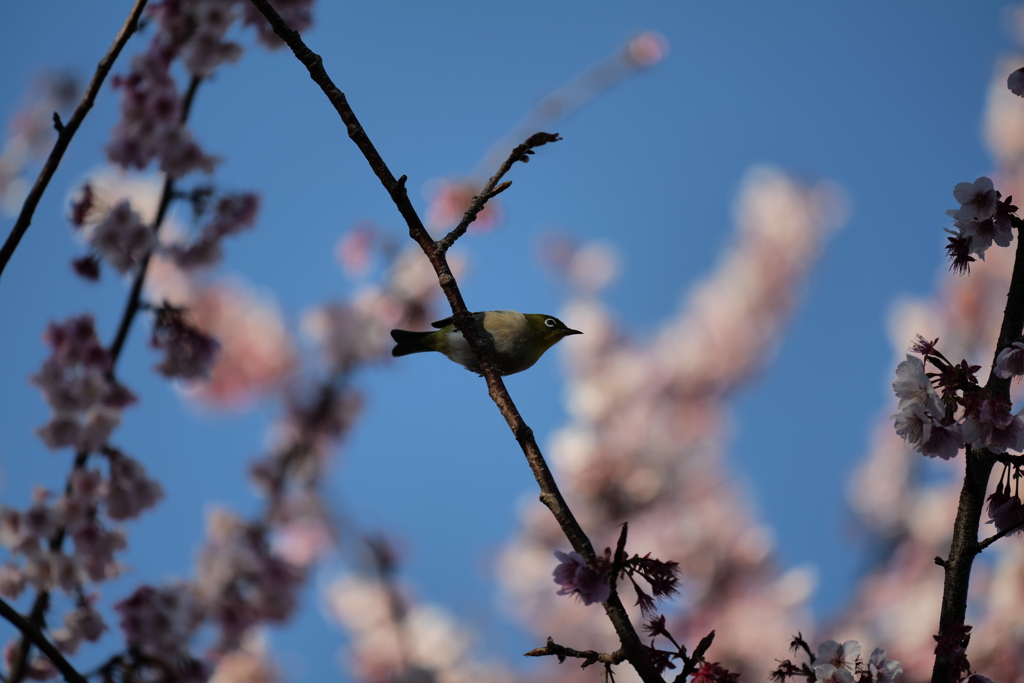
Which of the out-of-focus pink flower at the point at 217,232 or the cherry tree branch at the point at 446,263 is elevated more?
the out-of-focus pink flower at the point at 217,232

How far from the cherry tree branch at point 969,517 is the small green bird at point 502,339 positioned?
6.55ft

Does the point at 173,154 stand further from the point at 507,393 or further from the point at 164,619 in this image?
the point at 507,393

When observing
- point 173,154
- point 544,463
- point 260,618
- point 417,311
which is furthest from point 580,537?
point 417,311

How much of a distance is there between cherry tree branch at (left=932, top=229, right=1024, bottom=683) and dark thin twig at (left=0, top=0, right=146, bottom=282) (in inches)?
117

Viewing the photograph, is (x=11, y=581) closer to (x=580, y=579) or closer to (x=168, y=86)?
(x=168, y=86)

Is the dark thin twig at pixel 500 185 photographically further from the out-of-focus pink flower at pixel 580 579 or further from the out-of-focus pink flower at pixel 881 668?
the out-of-focus pink flower at pixel 881 668

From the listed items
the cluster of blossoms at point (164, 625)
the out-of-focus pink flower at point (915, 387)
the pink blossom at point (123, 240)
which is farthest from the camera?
the pink blossom at point (123, 240)

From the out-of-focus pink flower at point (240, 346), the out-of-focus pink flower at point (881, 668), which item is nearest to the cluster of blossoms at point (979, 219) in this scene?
the out-of-focus pink flower at point (881, 668)

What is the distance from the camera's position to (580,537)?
1884 millimetres

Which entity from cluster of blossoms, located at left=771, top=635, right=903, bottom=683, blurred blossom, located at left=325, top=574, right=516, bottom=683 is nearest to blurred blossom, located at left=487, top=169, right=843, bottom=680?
blurred blossom, located at left=325, top=574, right=516, bottom=683

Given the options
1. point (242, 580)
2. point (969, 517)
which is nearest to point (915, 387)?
point (969, 517)

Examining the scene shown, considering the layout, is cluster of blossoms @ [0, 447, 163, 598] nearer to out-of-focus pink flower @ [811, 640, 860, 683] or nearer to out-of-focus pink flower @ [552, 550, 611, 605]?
out-of-focus pink flower @ [552, 550, 611, 605]

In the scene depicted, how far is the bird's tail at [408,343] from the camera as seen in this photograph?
4.10 m

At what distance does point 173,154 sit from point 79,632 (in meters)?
3.32
